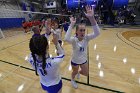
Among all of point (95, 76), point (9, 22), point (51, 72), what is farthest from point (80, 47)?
point (9, 22)

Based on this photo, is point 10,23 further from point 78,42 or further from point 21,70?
point 78,42

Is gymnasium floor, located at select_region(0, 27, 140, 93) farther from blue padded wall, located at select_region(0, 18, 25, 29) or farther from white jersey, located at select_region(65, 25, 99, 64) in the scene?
blue padded wall, located at select_region(0, 18, 25, 29)

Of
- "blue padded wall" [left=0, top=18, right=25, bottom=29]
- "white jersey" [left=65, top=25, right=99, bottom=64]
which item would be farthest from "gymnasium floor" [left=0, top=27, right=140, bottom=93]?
"blue padded wall" [left=0, top=18, right=25, bottom=29]

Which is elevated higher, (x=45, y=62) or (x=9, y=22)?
(x=9, y=22)

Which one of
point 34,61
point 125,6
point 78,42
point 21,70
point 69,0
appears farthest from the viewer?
point 69,0

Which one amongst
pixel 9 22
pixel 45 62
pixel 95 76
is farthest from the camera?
pixel 9 22

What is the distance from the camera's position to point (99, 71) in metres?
3.09

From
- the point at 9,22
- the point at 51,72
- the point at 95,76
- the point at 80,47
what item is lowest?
the point at 95,76

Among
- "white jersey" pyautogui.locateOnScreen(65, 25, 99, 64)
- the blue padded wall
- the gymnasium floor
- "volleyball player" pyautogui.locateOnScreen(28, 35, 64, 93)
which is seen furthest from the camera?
the blue padded wall

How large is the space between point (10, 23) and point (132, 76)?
54.3 feet

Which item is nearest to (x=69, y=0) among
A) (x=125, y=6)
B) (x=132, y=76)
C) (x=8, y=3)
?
(x=125, y=6)

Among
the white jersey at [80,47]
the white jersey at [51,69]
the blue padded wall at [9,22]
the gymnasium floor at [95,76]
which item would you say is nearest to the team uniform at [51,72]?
the white jersey at [51,69]

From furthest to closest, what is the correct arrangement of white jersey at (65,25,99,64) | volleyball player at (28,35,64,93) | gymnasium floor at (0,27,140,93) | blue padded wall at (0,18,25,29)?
blue padded wall at (0,18,25,29), gymnasium floor at (0,27,140,93), white jersey at (65,25,99,64), volleyball player at (28,35,64,93)

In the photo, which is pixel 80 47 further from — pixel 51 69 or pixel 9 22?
pixel 9 22
